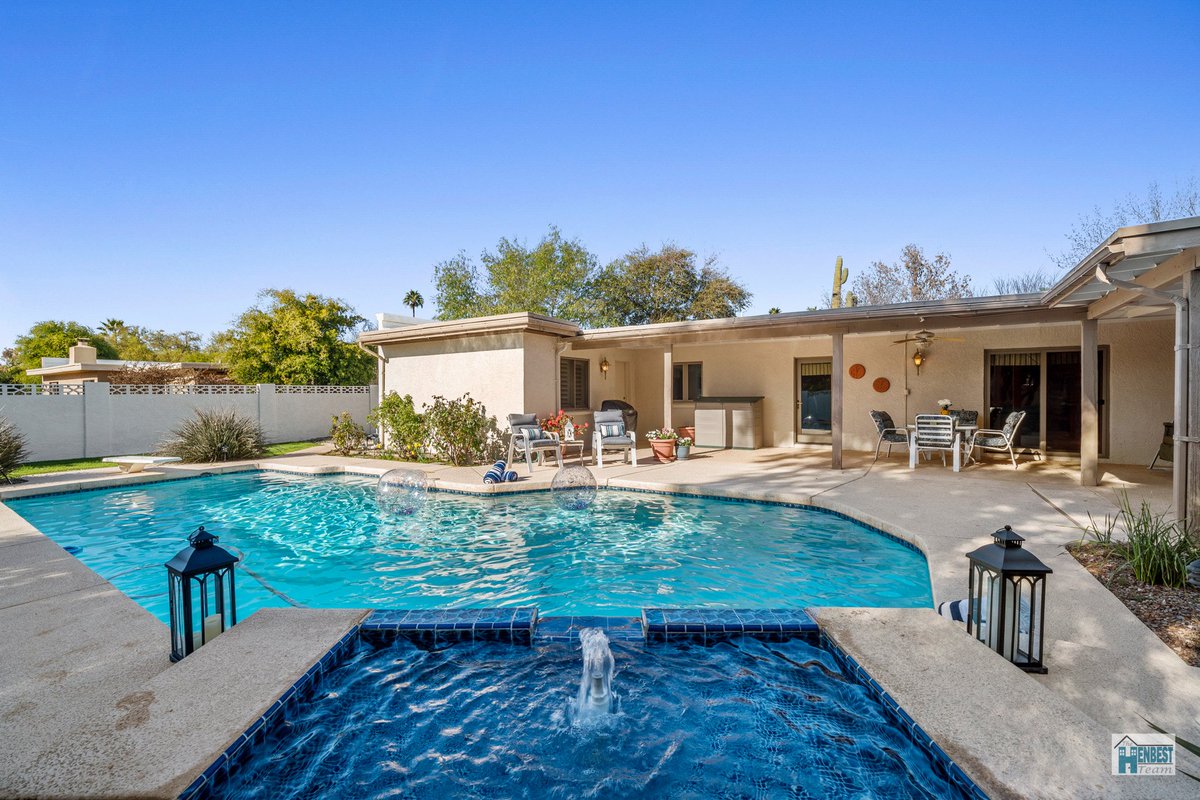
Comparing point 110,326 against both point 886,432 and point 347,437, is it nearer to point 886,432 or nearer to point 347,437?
point 347,437

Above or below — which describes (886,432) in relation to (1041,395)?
below

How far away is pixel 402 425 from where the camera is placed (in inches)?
428

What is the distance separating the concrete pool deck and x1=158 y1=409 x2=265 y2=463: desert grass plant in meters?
5.96

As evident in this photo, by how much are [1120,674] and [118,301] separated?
37596 mm

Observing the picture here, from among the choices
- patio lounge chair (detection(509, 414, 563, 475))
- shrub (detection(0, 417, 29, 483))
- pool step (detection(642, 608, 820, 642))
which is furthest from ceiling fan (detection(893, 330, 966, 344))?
shrub (detection(0, 417, 29, 483))

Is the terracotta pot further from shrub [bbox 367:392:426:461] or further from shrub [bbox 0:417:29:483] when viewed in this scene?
shrub [bbox 0:417:29:483]

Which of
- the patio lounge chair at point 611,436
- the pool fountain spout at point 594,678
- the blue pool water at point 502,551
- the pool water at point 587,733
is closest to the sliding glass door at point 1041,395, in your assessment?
the blue pool water at point 502,551

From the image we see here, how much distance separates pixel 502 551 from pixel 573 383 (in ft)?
24.7

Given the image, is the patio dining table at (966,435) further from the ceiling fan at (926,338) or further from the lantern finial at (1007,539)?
the lantern finial at (1007,539)

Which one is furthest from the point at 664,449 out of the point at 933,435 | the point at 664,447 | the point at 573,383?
the point at 933,435

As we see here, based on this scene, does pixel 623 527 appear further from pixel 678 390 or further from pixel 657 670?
pixel 678 390

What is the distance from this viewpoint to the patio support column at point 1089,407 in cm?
740

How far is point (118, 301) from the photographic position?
2795cm

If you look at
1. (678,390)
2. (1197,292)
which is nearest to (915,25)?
(1197,292)
